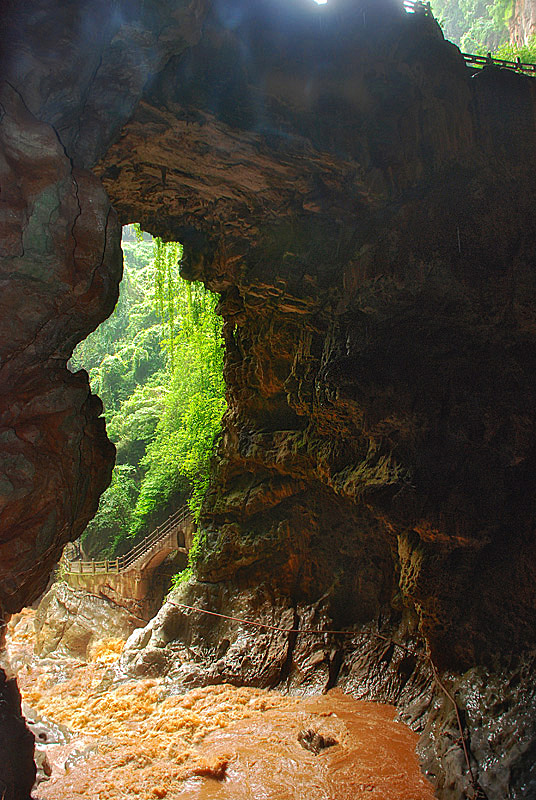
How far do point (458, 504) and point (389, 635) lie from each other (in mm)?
3592

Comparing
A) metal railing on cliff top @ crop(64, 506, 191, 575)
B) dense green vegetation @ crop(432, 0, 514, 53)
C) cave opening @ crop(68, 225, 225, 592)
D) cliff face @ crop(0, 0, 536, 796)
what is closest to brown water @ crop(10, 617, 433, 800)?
cliff face @ crop(0, 0, 536, 796)

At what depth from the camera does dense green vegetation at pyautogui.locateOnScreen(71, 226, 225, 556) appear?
15.0 metres

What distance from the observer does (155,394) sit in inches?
878

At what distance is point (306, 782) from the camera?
7082mm

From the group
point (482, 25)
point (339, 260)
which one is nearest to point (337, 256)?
point (339, 260)

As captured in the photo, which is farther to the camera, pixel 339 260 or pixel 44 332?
pixel 339 260

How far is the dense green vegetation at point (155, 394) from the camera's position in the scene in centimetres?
1502

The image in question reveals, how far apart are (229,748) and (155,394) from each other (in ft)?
51.6

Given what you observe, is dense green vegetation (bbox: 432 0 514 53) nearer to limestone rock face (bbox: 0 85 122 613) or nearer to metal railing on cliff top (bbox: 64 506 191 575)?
limestone rock face (bbox: 0 85 122 613)

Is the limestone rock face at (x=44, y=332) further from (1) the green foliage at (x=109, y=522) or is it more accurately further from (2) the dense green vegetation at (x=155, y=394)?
(1) the green foliage at (x=109, y=522)

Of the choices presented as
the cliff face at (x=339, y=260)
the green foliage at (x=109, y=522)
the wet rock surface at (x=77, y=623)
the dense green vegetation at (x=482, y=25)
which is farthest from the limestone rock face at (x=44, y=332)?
the green foliage at (x=109, y=522)

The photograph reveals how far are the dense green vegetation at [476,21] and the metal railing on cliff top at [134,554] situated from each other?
731 inches

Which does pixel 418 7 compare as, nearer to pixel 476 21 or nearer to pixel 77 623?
pixel 77 623

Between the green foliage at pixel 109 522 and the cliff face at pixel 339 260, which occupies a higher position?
the cliff face at pixel 339 260
